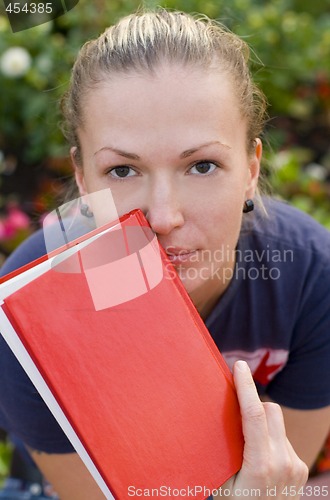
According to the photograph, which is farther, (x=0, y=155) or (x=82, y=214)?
(x=0, y=155)

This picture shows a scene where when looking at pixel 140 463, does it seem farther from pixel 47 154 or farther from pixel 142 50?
pixel 47 154

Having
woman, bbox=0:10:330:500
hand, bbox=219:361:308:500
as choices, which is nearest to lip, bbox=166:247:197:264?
woman, bbox=0:10:330:500

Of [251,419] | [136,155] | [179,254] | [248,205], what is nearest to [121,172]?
[136,155]

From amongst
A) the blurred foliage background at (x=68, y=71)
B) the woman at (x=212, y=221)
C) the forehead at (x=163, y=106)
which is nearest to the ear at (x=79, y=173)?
the woman at (x=212, y=221)

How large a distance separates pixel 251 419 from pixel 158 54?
1.93 ft

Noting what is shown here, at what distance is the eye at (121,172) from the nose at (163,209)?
0.17 ft

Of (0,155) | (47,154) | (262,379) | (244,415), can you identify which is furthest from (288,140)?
(244,415)

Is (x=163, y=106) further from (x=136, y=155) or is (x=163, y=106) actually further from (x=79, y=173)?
(x=79, y=173)

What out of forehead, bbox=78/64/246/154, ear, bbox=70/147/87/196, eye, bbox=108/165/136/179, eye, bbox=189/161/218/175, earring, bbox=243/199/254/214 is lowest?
earring, bbox=243/199/254/214

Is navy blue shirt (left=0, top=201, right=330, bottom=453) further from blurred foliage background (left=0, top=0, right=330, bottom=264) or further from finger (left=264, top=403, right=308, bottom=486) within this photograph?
blurred foliage background (left=0, top=0, right=330, bottom=264)

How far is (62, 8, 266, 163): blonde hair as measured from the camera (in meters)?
1.15

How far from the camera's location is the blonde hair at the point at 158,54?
3.78 feet

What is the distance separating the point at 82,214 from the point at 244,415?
0.52 metres

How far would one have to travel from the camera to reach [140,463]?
997 mm
